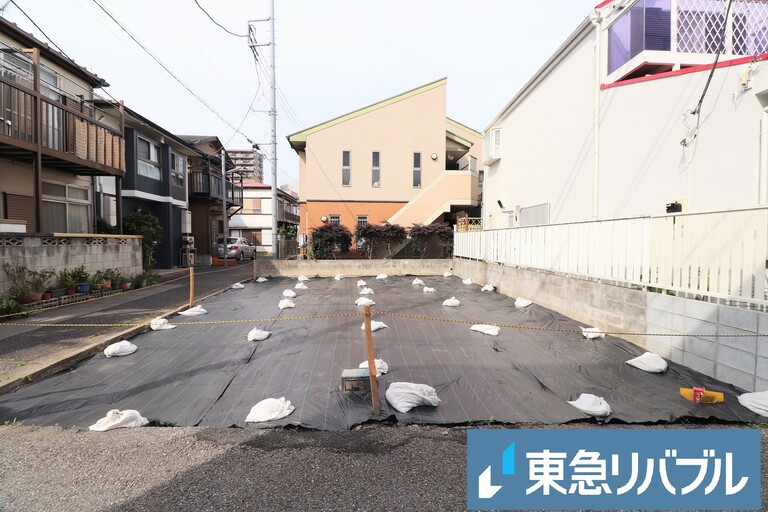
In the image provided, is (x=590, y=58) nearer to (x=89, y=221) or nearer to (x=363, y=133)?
(x=363, y=133)

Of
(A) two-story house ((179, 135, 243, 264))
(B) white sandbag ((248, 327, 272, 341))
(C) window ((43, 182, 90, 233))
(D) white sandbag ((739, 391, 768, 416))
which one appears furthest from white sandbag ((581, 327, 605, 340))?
(A) two-story house ((179, 135, 243, 264))

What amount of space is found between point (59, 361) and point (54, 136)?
701 centimetres

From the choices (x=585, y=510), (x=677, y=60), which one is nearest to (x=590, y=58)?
(x=677, y=60)

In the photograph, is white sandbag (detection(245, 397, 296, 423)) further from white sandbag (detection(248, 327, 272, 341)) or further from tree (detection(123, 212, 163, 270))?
tree (detection(123, 212, 163, 270))

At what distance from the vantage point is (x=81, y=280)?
8.67 meters

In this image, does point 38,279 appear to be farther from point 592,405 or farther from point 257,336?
point 592,405

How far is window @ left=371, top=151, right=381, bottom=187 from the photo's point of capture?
19094 millimetres

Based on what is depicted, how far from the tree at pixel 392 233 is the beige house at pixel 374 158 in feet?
8.35

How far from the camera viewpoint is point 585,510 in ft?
7.23

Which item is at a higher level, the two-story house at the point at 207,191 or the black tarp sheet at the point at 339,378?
the two-story house at the point at 207,191

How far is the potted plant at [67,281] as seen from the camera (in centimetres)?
827

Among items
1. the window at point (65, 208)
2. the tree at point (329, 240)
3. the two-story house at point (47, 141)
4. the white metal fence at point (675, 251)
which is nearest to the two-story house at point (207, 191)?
the tree at point (329, 240)

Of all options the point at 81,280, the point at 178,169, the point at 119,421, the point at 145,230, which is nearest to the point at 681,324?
the point at 119,421

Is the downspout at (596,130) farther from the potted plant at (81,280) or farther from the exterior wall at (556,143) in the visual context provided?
the potted plant at (81,280)
